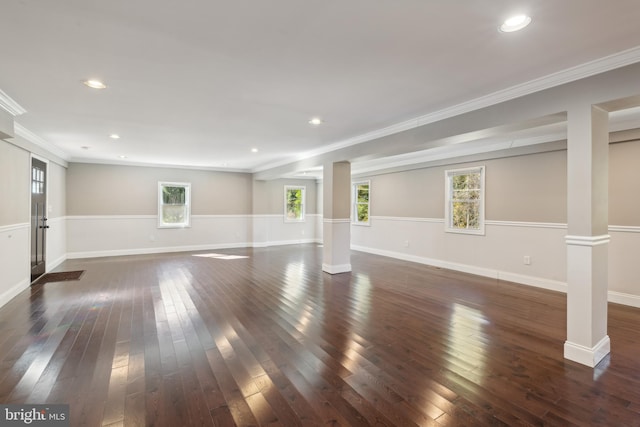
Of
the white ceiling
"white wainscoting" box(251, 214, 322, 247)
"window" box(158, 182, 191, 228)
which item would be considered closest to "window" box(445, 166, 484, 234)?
the white ceiling

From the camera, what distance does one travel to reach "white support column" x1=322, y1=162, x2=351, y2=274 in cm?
572

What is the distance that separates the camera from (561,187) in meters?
4.64

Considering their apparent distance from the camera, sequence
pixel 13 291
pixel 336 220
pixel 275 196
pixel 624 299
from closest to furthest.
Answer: pixel 624 299 → pixel 13 291 → pixel 336 220 → pixel 275 196

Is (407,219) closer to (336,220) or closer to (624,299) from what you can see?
(336,220)

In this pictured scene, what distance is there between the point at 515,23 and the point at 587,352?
2642 mm

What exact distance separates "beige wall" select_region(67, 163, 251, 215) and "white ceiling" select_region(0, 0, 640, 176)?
399 centimetres

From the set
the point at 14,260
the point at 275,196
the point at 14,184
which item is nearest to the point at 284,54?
the point at 14,184

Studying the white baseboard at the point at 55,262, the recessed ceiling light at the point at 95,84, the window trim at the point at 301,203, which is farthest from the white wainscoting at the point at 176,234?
the recessed ceiling light at the point at 95,84

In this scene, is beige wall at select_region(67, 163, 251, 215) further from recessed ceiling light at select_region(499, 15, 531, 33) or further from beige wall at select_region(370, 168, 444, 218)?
recessed ceiling light at select_region(499, 15, 531, 33)

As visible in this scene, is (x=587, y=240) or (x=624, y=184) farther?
(x=624, y=184)

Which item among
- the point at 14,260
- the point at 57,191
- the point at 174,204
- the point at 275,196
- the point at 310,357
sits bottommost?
the point at 310,357

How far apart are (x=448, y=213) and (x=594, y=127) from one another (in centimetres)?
391

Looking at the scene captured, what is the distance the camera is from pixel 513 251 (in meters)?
5.21

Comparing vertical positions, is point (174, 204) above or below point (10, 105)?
below
